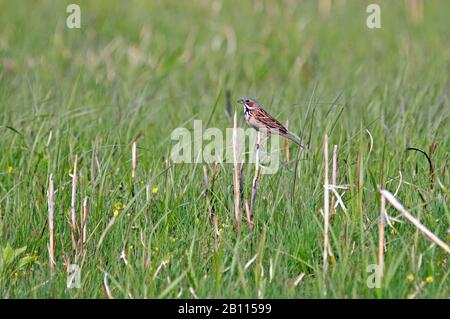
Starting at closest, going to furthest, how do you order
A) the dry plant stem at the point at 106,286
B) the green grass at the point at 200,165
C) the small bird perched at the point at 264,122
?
the dry plant stem at the point at 106,286, the green grass at the point at 200,165, the small bird perched at the point at 264,122

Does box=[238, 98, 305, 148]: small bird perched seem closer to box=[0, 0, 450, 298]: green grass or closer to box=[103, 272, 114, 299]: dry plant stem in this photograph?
box=[0, 0, 450, 298]: green grass

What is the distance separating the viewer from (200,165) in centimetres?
601

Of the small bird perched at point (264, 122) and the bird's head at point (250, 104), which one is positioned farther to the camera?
the bird's head at point (250, 104)

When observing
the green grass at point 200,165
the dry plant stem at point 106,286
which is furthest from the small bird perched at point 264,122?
the dry plant stem at point 106,286

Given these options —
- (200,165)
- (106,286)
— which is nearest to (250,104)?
(200,165)

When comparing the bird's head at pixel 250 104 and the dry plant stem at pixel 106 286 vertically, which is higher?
the bird's head at pixel 250 104

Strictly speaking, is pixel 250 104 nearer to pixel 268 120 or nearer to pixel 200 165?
pixel 268 120

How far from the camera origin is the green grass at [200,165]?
187 inches

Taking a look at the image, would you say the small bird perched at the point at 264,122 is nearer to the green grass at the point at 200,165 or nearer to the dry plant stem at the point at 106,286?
the green grass at the point at 200,165

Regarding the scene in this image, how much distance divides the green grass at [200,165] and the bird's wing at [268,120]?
0.15 m

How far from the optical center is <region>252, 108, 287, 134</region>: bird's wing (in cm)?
595

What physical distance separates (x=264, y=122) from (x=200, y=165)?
0.54m

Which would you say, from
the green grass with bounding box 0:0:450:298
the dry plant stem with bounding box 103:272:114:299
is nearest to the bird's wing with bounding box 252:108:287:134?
the green grass with bounding box 0:0:450:298
